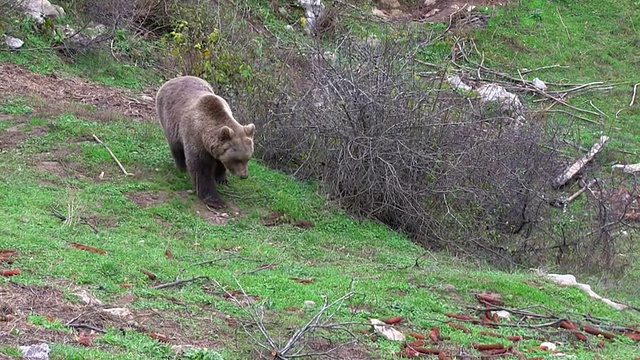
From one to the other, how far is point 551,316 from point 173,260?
152 inches

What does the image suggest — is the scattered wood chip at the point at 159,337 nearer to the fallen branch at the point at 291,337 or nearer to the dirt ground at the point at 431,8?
the fallen branch at the point at 291,337

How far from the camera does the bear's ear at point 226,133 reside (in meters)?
11.3

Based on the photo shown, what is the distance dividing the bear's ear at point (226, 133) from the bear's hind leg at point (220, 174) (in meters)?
0.79

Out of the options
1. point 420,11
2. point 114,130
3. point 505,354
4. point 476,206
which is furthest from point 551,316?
point 420,11

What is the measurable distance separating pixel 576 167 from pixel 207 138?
8773 mm

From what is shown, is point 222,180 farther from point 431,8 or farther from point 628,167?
point 431,8

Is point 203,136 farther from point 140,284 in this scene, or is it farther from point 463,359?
point 463,359

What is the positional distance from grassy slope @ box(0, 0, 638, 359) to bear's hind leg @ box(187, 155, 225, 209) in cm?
23

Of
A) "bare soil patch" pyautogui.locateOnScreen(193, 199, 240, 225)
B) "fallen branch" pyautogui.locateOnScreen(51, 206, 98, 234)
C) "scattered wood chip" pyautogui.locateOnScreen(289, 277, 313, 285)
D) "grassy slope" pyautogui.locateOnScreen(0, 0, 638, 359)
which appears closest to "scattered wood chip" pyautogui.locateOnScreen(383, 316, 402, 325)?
"grassy slope" pyautogui.locateOnScreen(0, 0, 638, 359)

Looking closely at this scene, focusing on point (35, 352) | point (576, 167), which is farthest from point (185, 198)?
point (576, 167)

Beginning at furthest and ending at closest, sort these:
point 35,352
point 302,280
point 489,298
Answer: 1. point 489,298
2. point 302,280
3. point 35,352

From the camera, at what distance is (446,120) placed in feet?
44.7

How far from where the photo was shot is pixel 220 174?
12.4 metres

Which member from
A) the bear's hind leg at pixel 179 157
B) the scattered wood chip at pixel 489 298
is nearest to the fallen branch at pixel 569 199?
the scattered wood chip at pixel 489 298
